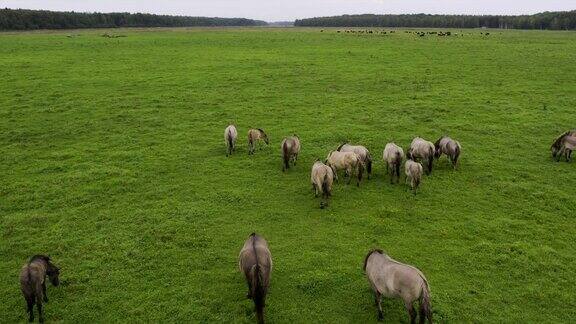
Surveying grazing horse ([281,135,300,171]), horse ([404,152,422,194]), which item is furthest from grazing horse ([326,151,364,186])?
grazing horse ([281,135,300,171])

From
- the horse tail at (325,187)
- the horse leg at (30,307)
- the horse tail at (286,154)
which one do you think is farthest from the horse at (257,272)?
the horse tail at (286,154)

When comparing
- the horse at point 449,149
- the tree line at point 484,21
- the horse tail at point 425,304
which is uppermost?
the tree line at point 484,21

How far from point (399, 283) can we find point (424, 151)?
9.38m

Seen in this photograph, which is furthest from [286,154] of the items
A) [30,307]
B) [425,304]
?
[30,307]

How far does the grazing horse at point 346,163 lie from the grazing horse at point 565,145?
29.6ft

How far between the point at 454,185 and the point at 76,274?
42.5 feet

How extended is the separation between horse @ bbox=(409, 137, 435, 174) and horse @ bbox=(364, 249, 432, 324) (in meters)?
8.35

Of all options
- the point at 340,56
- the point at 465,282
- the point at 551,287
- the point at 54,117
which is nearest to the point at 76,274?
the point at 465,282

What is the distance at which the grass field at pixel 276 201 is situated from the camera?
11.4m

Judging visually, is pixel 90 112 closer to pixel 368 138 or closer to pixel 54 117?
pixel 54 117

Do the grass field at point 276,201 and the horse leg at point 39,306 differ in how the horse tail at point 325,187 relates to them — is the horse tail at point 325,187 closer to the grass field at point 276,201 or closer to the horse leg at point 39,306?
the grass field at point 276,201

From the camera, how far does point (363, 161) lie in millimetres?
17656

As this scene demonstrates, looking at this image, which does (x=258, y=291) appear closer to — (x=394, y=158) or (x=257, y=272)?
(x=257, y=272)

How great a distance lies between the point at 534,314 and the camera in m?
10.7
